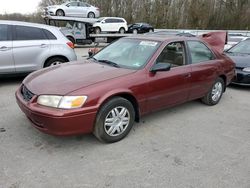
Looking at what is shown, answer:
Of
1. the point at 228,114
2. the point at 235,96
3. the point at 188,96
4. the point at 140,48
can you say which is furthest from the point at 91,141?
the point at 235,96

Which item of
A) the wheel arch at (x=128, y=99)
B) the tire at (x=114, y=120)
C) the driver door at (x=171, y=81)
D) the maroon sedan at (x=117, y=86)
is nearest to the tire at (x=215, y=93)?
the maroon sedan at (x=117, y=86)

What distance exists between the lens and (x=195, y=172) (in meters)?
2.94

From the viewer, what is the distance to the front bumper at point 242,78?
22.1 feet

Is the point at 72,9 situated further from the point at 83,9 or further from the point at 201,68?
the point at 201,68

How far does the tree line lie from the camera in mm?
27922

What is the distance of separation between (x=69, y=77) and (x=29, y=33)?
3.61 m

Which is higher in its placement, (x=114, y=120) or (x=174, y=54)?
(x=174, y=54)

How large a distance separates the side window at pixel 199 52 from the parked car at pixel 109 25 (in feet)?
56.0

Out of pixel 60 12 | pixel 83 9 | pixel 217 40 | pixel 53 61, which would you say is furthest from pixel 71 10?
pixel 53 61

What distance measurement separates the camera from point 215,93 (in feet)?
17.7

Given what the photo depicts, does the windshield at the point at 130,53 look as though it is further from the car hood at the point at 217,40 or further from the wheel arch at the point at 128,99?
the car hood at the point at 217,40

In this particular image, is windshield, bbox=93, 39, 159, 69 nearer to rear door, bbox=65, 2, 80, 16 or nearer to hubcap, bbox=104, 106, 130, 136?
hubcap, bbox=104, 106, 130, 136

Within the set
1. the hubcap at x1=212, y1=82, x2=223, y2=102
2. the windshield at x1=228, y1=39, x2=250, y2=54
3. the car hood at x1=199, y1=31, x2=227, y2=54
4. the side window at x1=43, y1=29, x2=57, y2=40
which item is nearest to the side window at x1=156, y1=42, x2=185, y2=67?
the hubcap at x1=212, y1=82, x2=223, y2=102

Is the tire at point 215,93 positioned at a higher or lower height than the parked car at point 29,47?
lower
